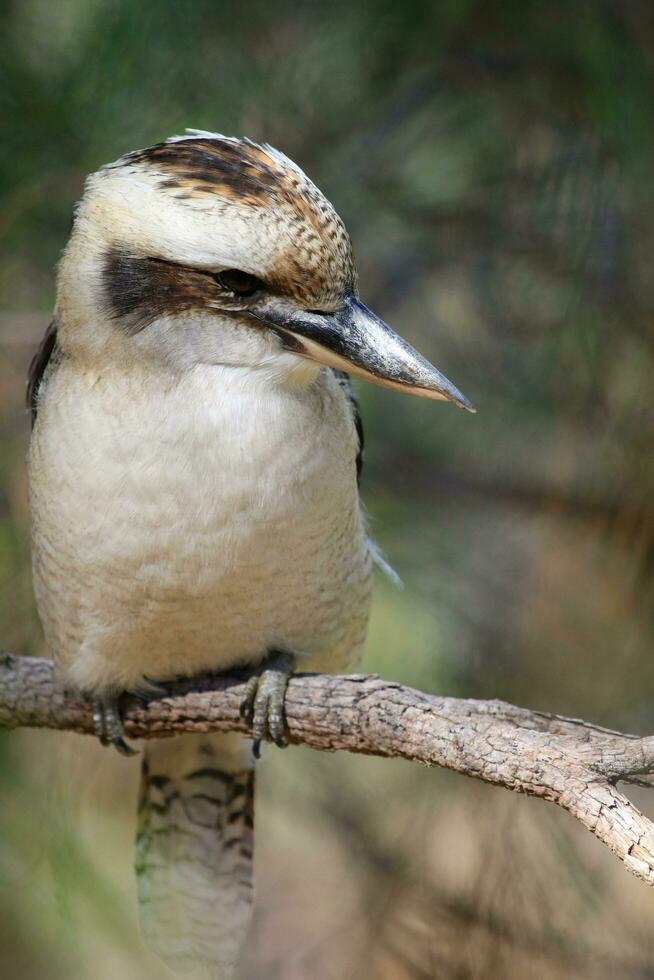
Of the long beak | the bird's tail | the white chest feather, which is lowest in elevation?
the bird's tail

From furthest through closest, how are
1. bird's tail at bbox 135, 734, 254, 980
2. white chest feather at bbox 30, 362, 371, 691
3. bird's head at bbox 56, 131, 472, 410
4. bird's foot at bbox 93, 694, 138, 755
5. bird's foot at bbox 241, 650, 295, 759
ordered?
bird's tail at bbox 135, 734, 254, 980, bird's foot at bbox 93, 694, 138, 755, bird's foot at bbox 241, 650, 295, 759, white chest feather at bbox 30, 362, 371, 691, bird's head at bbox 56, 131, 472, 410

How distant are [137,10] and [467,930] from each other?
150 cm

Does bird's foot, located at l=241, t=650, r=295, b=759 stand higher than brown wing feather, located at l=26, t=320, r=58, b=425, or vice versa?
brown wing feather, located at l=26, t=320, r=58, b=425

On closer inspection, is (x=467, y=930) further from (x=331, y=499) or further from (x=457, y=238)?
(x=457, y=238)

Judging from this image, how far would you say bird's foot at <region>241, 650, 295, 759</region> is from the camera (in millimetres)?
1681

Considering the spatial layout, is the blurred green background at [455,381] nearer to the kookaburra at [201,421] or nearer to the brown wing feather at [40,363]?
the brown wing feather at [40,363]

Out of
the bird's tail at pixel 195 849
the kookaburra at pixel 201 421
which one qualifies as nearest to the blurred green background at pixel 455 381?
the bird's tail at pixel 195 849

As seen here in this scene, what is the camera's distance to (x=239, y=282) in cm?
145

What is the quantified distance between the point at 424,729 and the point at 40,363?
0.77 meters

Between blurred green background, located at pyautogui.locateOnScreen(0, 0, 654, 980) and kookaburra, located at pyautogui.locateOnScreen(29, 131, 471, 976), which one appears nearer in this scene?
kookaburra, located at pyautogui.locateOnScreen(29, 131, 471, 976)

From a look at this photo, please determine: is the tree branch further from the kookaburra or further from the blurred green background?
the blurred green background

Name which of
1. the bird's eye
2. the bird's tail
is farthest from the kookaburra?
the bird's tail

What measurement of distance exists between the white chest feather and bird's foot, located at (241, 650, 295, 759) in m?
0.05

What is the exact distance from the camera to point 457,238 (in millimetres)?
2244
